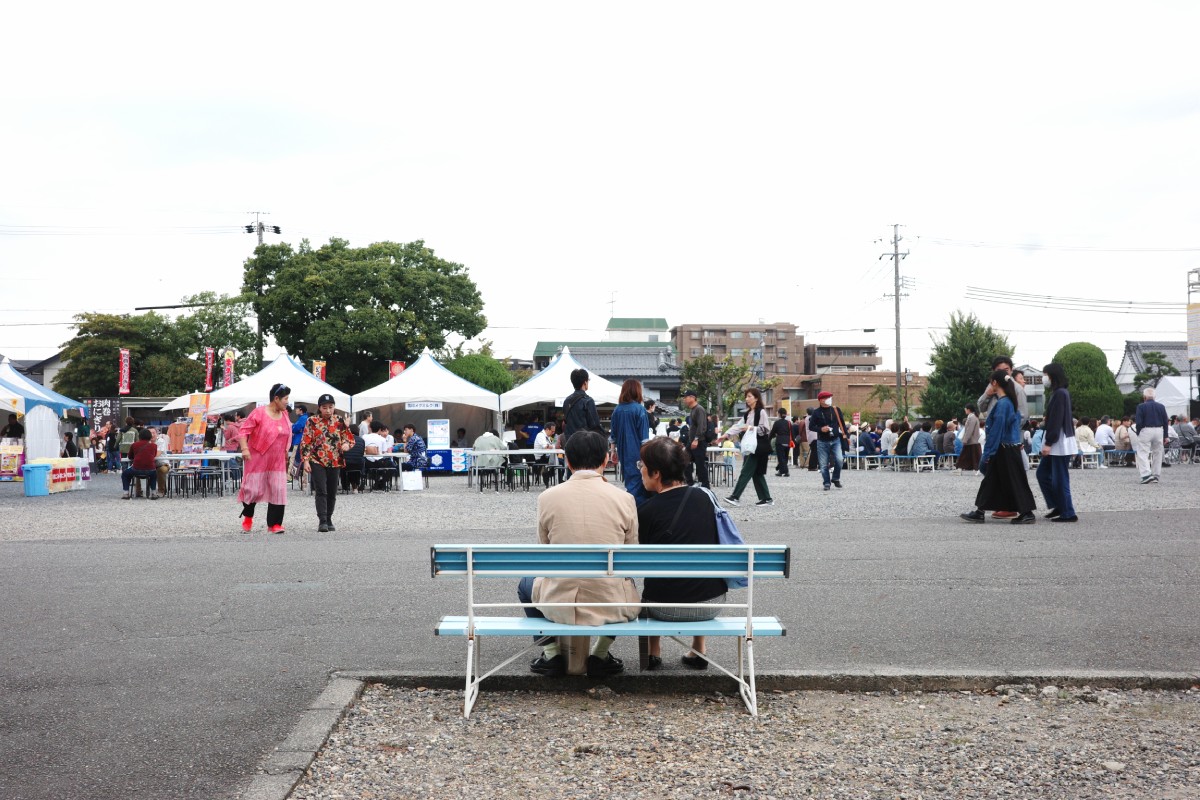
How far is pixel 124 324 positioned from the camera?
59.6 m

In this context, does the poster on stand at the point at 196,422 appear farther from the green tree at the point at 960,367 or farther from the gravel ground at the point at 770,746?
the green tree at the point at 960,367

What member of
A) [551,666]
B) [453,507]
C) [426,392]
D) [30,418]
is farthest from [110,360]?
[551,666]

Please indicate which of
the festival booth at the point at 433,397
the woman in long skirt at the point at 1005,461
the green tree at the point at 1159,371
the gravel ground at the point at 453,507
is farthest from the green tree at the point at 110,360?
the woman in long skirt at the point at 1005,461

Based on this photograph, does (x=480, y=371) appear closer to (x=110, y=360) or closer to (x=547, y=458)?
(x=110, y=360)

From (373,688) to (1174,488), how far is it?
17.2 m

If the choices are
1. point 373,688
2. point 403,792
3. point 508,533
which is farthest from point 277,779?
point 508,533

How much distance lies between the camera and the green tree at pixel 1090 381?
45.0 metres

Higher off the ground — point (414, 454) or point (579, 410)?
point (579, 410)

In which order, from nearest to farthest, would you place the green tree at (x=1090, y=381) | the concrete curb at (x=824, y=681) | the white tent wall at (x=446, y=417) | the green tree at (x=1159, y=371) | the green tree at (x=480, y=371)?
the concrete curb at (x=824, y=681), the white tent wall at (x=446, y=417), the green tree at (x=1090, y=381), the green tree at (x=1159, y=371), the green tree at (x=480, y=371)

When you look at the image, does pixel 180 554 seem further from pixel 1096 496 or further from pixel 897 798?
pixel 1096 496

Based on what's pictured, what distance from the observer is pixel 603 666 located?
5109 millimetres

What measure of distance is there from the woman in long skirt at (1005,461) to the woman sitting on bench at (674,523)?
765 centimetres

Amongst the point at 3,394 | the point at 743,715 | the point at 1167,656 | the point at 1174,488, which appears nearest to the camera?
the point at 743,715

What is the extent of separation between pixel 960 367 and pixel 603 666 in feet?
157
